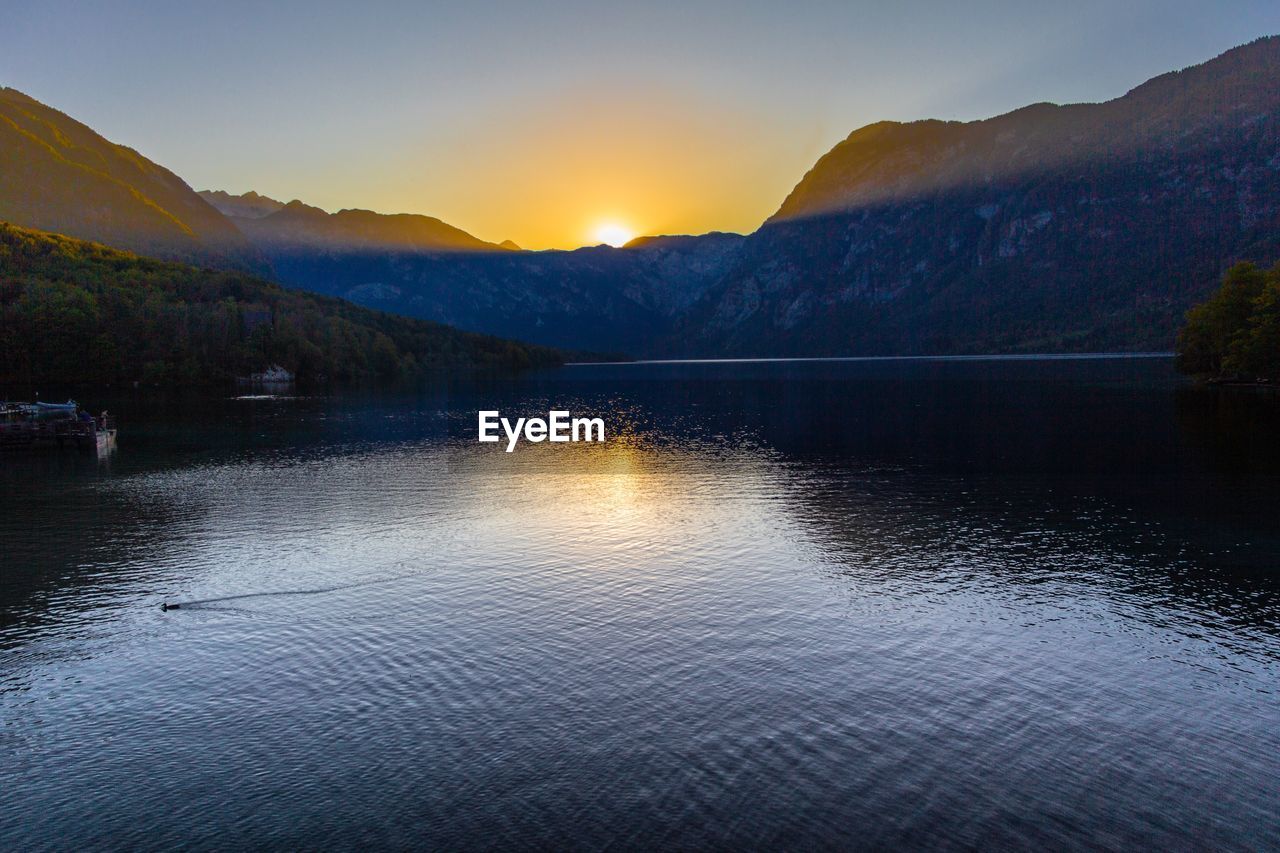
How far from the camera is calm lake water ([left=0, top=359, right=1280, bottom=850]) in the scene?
22828 millimetres

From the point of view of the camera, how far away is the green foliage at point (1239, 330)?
154 m

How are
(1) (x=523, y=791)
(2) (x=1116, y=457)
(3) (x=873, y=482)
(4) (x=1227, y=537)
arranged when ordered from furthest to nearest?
(2) (x=1116, y=457) → (3) (x=873, y=482) → (4) (x=1227, y=537) → (1) (x=523, y=791)

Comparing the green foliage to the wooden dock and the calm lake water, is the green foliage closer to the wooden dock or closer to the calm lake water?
the calm lake water

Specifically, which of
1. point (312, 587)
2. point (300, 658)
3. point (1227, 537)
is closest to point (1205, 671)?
point (1227, 537)

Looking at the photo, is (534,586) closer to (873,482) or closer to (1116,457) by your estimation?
(873,482)

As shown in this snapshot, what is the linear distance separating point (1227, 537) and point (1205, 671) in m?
26.3

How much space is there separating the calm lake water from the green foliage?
104238mm

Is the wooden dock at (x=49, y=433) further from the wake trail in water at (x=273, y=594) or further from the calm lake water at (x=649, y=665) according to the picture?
the wake trail in water at (x=273, y=594)

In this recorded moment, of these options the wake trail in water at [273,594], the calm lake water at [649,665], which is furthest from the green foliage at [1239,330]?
the wake trail in water at [273,594]

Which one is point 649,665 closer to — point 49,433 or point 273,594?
point 273,594

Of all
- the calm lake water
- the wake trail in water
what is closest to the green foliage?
the calm lake water

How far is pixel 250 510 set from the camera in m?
66.8

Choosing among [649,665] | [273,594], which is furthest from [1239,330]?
[273,594]

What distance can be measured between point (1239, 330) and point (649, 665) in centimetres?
17747
